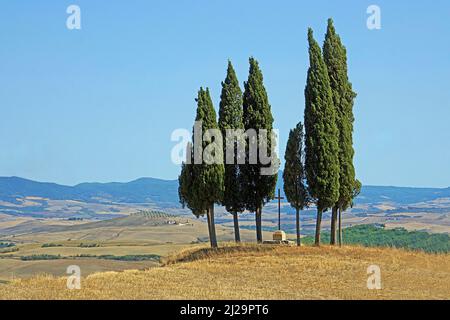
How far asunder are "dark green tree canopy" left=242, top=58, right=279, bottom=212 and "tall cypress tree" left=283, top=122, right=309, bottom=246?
1.59 m

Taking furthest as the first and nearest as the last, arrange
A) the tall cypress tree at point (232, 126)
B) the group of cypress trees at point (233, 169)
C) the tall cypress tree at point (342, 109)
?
the tall cypress tree at point (232, 126), the tall cypress tree at point (342, 109), the group of cypress trees at point (233, 169)

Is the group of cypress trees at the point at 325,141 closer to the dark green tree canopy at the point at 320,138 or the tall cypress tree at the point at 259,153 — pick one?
the dark green tree canopy at the point at 320,138

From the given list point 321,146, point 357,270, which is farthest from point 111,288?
point 321,146

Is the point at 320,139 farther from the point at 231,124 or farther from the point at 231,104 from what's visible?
the point at 231,104

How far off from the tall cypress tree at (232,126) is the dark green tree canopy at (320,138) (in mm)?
4470

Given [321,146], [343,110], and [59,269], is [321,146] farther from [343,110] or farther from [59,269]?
[59,269]

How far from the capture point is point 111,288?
69.2 ft

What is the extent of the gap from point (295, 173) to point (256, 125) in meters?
3.98

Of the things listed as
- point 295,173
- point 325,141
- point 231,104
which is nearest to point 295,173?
point 295,173

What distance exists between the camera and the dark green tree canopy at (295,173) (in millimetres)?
35547

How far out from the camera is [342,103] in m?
36.7

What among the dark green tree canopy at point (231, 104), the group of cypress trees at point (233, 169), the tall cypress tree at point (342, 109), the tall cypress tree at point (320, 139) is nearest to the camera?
the tall cypress tree at point (320, 139)

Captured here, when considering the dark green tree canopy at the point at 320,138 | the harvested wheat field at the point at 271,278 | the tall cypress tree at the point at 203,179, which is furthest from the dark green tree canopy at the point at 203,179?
the dark green tree canopy at the point at 320,138
